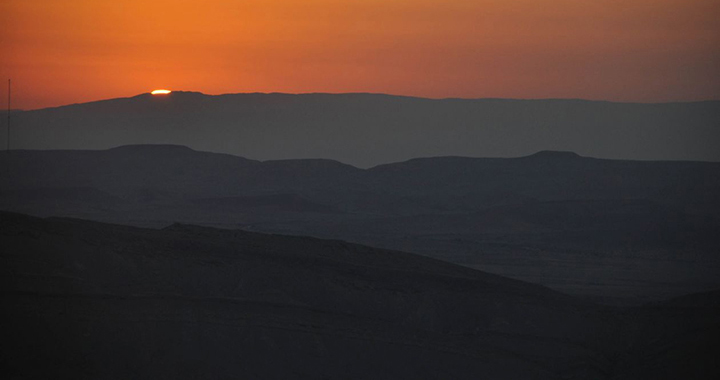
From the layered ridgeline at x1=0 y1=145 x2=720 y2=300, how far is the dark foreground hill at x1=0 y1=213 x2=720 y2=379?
526 inches

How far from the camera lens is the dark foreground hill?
64.1 ft

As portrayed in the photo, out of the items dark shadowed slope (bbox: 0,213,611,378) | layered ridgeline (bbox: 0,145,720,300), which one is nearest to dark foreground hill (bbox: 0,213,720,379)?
dark shadowed slope (bbox: 0,213,611,378)

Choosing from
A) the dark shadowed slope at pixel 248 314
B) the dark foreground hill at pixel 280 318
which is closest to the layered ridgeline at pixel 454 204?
the dark foreground hill at pixel 280 318

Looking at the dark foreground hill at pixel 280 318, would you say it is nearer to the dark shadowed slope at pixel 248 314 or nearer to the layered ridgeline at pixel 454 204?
the dark shadowed slope at pixel 248 314

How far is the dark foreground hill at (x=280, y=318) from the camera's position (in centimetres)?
1955

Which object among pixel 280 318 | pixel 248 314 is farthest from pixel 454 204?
pixel 248 314

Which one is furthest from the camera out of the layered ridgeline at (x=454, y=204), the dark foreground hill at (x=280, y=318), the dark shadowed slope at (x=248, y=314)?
the layered ridgeline at (x=454, y=204)

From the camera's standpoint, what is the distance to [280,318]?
2216 centimetres

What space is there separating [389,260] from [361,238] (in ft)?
102

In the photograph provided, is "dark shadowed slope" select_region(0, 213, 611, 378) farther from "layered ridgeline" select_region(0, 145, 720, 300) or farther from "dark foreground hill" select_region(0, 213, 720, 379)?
"layered ridgeline" select_region(0, 145, 720, 300)

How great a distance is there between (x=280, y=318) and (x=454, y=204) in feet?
205

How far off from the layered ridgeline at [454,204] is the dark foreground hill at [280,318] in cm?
1336

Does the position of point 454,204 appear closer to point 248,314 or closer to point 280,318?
point 280,318

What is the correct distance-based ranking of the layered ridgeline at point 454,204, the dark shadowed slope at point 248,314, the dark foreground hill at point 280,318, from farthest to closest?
1. the layered ridgeline at point 454,204
2. the dark foreground hill at point 280,318
3. the dark shadowed slope at point 248,314
